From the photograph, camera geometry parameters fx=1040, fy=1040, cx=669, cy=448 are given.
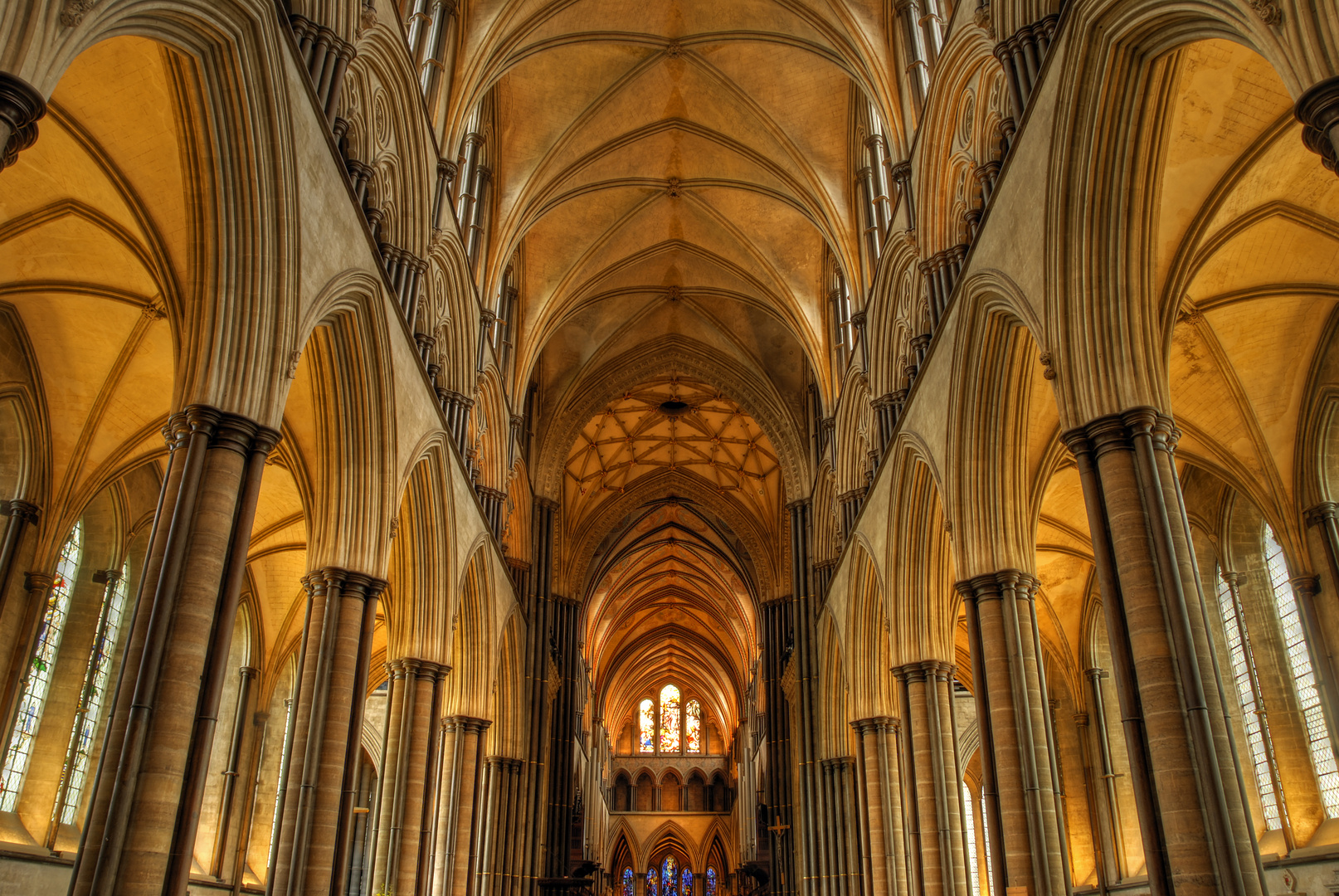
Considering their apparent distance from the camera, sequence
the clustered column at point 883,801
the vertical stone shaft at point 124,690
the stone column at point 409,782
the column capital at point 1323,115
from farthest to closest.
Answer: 1. the clustered column at point 883,801
2. the stone column at point 409,782
3. the vertical stone shaft at point 124,690
4. the column capital at point 1323,115

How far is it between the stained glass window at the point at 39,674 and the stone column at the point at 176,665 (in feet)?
26.0

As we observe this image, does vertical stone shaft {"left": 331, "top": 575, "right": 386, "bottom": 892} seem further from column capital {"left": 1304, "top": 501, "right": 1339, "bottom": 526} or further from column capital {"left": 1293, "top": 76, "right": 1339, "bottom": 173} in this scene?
column capital {"left": 1304, "top": 501, "right": 1339, "bottom": 526}

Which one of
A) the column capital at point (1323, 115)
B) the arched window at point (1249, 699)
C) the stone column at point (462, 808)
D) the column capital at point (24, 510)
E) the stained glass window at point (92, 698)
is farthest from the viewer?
the stone column at point (462, 808)

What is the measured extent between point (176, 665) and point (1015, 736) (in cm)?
799

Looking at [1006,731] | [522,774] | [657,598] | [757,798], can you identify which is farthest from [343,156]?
[657,598]

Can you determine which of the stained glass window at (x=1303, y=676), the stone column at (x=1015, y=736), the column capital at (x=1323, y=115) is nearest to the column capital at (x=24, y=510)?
the stone column at (x=1015, y=736)

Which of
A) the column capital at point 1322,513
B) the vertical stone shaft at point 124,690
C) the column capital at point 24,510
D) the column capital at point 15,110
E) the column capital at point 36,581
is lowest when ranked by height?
the vertical stone shaft at point 124,690

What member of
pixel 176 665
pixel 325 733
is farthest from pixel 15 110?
pixel 325 733

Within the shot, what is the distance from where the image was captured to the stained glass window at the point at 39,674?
48.7 feet

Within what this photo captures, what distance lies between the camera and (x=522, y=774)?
22.5 meters

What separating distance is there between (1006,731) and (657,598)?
3432 cm

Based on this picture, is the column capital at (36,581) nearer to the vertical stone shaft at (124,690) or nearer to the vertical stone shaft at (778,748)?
the vertical stone shaft at (124,690)

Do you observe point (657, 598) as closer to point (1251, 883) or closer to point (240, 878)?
point (240, 878)

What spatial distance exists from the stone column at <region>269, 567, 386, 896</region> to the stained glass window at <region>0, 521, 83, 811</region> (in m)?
5.58
